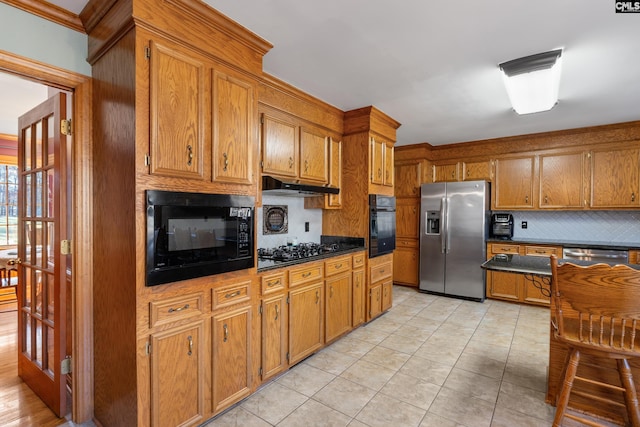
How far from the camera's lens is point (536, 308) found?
4.36m

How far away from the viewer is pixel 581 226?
4582 mm

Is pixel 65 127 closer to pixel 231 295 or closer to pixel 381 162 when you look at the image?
pixel 231 295

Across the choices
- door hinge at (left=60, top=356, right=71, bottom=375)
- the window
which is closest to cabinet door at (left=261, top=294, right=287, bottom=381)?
door hinge at (left=60, top=356, right=71, bottom=375)

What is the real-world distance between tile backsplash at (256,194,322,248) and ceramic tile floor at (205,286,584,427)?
1.21m

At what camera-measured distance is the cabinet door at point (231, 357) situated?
6.32ft

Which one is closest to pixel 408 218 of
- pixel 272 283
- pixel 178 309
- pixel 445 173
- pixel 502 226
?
pixel 445 173

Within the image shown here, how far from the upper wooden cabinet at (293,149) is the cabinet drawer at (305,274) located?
881mm

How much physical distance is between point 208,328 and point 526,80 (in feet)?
10.1

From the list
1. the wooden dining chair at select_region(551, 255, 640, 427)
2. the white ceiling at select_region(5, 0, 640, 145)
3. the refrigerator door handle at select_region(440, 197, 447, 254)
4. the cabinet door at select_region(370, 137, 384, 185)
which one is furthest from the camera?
the refrigerator door handle at select_region(440, 197, 447, 254)

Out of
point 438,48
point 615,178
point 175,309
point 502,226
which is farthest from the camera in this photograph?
point 502,226

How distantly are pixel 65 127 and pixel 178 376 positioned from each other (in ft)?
5.58

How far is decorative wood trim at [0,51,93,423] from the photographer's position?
1934mm

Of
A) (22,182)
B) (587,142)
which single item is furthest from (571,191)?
(22,182)

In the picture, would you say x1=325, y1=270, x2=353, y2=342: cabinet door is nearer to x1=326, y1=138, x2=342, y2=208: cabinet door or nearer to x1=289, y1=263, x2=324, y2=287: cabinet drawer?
x1=289, y1=263, x2=324, y2=287: cabinet drawer
